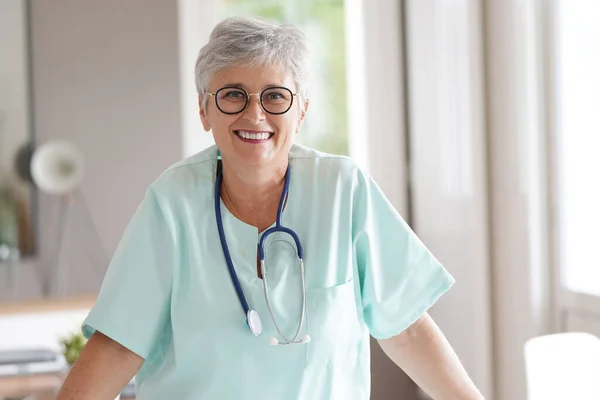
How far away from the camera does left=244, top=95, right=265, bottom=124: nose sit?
4.24 ft

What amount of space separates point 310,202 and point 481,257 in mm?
1693

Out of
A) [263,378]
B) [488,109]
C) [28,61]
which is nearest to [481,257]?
[488,109]

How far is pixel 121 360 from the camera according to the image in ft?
4.18

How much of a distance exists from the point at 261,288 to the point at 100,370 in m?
0.29

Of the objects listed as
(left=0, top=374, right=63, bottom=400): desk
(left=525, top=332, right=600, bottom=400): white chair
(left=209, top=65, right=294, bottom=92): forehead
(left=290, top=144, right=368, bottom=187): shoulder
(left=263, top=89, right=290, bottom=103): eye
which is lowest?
(left=0, top=374, right=63, bottom=400): desk

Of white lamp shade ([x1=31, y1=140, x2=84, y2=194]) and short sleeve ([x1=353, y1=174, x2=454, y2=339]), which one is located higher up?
white lamp shade ([x1=31, y1=140, x2=84, y2=194])

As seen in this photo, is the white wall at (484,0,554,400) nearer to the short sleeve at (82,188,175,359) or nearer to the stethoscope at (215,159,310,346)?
the stethoscope at (215,159,310,346)

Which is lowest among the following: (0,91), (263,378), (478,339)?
(478,339)

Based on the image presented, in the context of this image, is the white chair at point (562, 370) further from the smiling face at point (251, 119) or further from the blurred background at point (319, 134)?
the smiling face at point (251, 119)

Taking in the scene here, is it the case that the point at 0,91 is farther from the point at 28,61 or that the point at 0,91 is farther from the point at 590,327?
the point at 590,327

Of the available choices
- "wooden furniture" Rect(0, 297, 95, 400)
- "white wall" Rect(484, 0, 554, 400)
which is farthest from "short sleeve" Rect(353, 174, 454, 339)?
"wooden furniture" Rect(0, 297, 95, 400)

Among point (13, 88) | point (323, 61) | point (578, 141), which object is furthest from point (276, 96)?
point (323, 61)

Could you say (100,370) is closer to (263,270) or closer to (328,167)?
(263,270)

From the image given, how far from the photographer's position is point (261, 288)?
4.38ft
